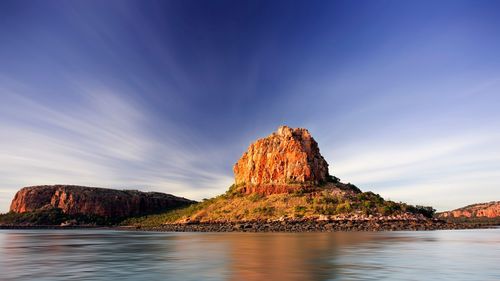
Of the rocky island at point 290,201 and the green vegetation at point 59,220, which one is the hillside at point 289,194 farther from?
the green vegetation at point 59,220

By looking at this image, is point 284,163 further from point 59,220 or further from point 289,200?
point 59,220

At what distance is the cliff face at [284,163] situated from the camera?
134m

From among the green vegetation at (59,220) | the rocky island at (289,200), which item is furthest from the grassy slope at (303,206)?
the green vegetation at (59,220)

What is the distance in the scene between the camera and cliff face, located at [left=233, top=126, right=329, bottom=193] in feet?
440

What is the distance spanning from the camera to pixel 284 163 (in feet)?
459

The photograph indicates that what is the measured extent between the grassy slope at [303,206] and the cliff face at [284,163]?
598 centimetres

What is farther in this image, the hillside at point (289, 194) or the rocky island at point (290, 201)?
the hillside at point (289, 194)

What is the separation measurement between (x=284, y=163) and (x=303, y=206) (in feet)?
96.8

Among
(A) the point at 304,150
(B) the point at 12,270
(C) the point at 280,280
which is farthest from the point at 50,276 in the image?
(A) the point at 304,150

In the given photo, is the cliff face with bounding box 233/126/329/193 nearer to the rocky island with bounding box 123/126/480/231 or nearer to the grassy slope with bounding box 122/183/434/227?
the rocky island with bounding box 123/126/480/231

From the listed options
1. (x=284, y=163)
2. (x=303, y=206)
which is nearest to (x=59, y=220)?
(x=284, y=163)

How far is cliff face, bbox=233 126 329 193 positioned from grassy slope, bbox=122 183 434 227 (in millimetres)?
5983

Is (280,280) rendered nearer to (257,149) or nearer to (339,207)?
(339,207)

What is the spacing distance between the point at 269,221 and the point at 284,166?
3374 centimetres
